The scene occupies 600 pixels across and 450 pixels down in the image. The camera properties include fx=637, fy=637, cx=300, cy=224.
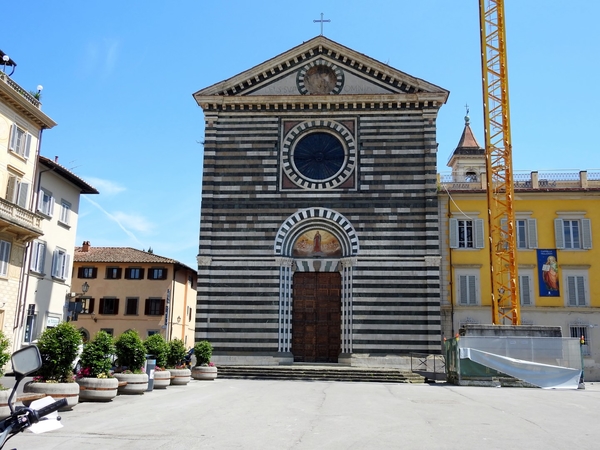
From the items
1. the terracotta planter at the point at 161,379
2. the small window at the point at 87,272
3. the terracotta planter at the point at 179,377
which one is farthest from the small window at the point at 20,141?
the small window at the point at 87,272

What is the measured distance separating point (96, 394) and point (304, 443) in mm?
7275

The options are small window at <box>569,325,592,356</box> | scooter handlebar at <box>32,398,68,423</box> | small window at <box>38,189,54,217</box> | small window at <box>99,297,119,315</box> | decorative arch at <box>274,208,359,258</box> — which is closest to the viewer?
scooter handlebar at <box>32,398,68,423</box>

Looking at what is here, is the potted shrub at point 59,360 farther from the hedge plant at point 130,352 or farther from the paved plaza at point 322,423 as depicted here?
the hedge plant at point 130,352

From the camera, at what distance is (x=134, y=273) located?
1716 inches

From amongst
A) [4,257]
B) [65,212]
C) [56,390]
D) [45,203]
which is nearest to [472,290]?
[65,212]

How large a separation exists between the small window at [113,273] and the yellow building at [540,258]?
2290cm

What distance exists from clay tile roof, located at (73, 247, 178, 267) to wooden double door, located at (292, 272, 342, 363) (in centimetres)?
1464

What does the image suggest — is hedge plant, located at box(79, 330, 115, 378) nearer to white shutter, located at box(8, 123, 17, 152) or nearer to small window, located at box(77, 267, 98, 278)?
white shutter, located at box(8, 123, 17, 152)

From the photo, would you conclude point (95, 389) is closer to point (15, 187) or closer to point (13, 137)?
point (15, 187)

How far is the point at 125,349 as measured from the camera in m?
17.0

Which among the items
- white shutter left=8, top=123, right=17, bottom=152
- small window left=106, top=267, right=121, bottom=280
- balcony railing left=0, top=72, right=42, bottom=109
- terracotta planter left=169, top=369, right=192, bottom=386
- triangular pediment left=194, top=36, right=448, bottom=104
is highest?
triangular pediment left=194, top=36, right=448, bottom=104

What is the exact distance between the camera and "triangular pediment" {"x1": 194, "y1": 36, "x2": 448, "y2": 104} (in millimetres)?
31797

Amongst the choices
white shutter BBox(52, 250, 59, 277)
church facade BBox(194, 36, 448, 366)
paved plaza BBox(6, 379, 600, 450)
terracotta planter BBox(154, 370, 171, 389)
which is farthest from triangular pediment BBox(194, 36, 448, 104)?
paved plaza BBox(6, 379, 600, 450)

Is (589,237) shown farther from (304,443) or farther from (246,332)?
(304,443)
